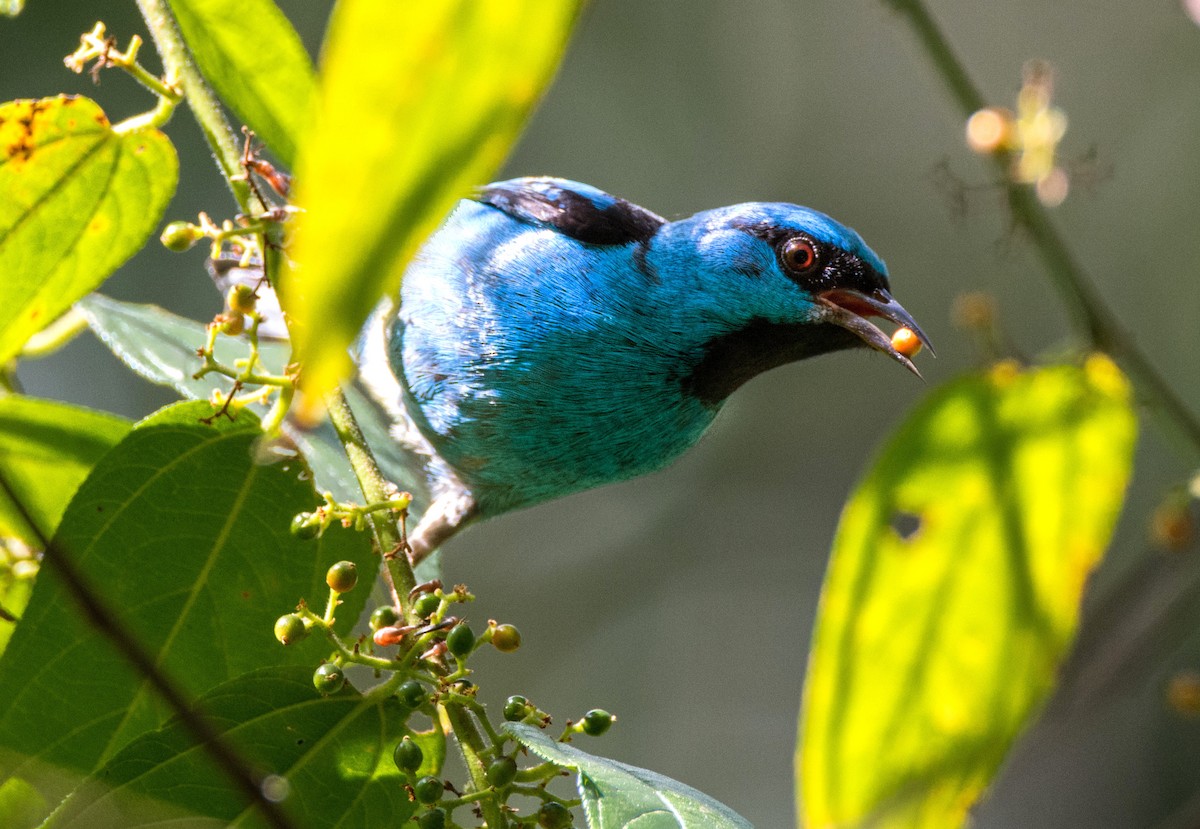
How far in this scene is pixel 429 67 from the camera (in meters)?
0.98

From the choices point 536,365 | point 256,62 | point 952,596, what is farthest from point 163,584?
point 536,365

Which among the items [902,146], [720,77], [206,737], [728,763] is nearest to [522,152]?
[720,77]

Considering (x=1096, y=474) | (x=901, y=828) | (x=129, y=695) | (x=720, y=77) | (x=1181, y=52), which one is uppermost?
(x=129, y=695)

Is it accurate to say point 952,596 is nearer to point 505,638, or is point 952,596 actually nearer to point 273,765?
point 505,638

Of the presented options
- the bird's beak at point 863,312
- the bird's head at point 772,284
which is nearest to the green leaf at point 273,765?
the bird's beak at point 863,312

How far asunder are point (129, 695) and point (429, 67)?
1509 millimetres

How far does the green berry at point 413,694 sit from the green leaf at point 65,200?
0.84 metres

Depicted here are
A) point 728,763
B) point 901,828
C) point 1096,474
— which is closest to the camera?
point 901,828

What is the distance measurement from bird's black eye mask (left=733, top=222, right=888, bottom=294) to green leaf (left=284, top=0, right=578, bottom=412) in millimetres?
3038

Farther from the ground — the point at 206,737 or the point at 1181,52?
the point at 206,737

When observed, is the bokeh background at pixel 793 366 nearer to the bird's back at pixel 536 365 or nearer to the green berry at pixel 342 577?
the bird's back at pixel 536 365

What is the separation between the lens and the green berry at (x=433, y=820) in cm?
180

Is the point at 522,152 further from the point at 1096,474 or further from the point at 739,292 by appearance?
the point at 1096,474

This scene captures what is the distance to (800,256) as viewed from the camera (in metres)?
4.03
